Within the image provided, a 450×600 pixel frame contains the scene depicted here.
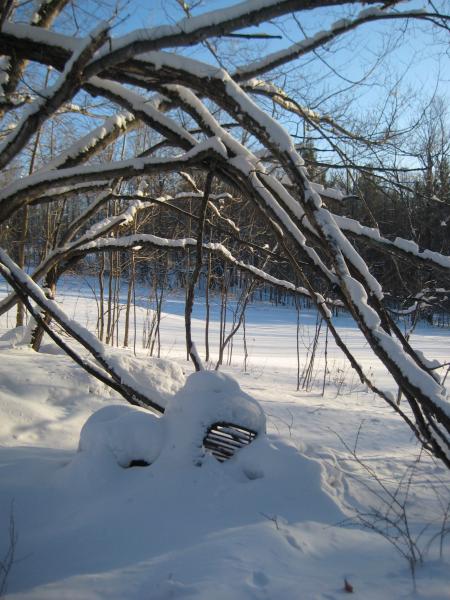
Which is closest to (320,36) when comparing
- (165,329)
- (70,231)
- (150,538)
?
(150,538)

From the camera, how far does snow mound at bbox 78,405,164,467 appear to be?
7.51 ft

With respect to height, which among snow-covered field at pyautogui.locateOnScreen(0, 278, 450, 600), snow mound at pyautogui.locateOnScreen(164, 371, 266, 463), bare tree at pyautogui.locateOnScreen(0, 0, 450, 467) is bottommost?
snow-covered field at pyautogui.locateOnScreen(0, 278, 450, 600)

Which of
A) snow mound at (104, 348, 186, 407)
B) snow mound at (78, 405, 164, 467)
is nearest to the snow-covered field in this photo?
snow mound at (78, 405, 164, 467)

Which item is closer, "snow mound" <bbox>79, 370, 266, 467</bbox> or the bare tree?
the bare tree

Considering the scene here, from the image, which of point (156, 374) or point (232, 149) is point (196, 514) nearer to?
point (232, 149)

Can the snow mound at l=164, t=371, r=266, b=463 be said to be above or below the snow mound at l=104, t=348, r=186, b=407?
above

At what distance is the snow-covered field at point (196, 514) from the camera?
1.51 meters

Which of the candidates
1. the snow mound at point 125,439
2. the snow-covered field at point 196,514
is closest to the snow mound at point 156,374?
the snow-covered field at point 196,514

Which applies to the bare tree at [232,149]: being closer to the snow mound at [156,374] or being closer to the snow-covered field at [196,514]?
the snow-covered field at [196,514]

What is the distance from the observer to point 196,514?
76.5 inches

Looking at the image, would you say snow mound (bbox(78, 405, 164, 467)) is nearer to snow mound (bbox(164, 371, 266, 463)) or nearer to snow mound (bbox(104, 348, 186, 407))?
snow mound (bbox(164, 371, 266, 463))

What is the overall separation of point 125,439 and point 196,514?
2.02 feet

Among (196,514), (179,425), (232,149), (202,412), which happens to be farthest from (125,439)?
(232,149)

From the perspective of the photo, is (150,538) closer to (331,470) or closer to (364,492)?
(331,470)
